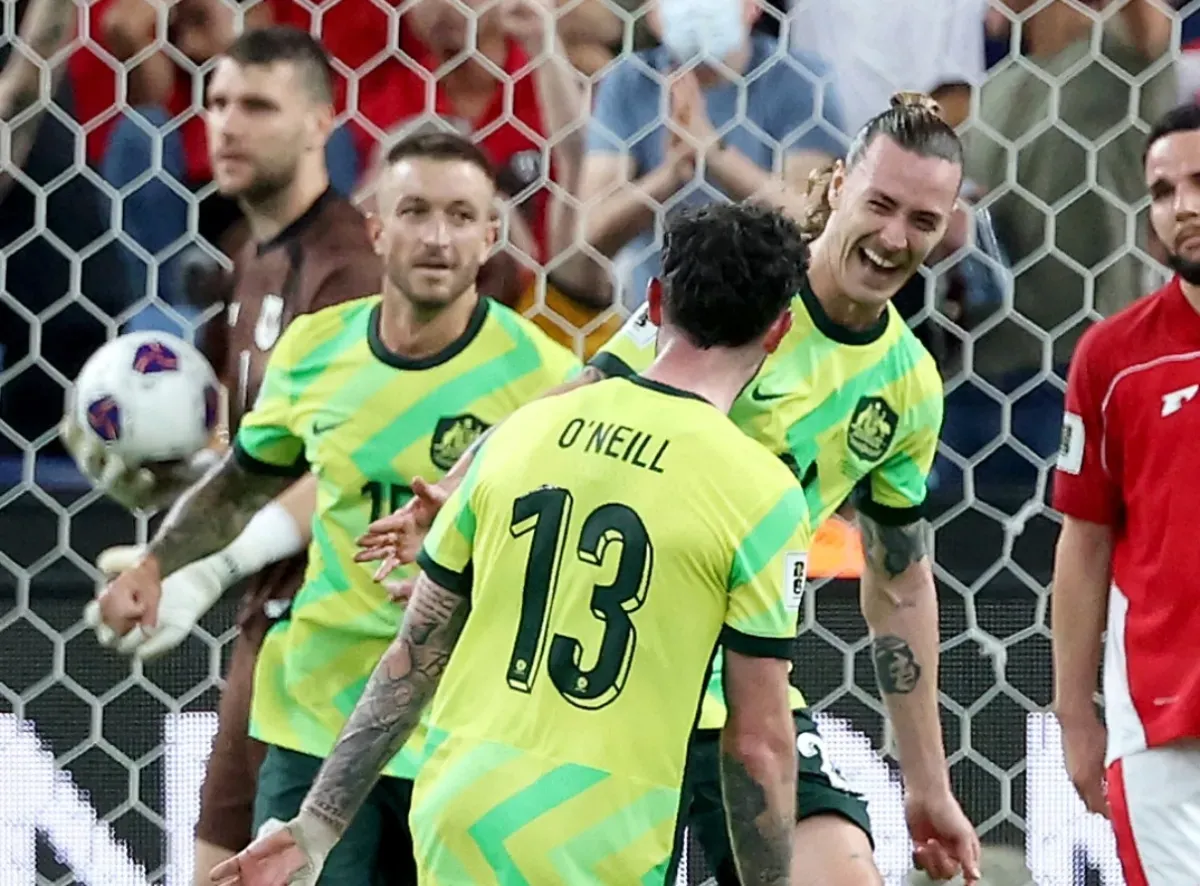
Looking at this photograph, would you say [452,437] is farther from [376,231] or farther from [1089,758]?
[1089,758]

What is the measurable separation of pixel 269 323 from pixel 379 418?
0.35m

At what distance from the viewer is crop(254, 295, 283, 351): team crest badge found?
2.70m

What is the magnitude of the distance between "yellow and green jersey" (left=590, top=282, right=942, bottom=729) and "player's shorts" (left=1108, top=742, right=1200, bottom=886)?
1.23 ft

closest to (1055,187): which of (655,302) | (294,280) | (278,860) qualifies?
(294,280)

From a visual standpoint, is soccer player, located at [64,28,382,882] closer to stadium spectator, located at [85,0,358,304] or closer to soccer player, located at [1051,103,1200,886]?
stadium spectator, located at [85,0,358,304]

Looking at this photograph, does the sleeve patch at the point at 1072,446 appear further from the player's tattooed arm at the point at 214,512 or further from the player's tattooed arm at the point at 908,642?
the player's tattooed arm at the point at 214,512

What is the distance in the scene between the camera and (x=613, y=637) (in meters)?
1.75

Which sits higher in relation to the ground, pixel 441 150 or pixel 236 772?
pixel 441 150

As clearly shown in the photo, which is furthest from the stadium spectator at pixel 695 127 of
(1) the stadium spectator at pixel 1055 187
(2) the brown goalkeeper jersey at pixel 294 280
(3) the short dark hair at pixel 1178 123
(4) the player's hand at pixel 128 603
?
(4) the player's hand at pixel 128 603

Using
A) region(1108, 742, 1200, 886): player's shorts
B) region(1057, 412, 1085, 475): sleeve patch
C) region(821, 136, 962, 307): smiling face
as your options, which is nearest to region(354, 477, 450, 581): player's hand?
region(821, 136, 962, 307): smiling face

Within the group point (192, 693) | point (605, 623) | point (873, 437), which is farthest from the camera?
point (192, 693)

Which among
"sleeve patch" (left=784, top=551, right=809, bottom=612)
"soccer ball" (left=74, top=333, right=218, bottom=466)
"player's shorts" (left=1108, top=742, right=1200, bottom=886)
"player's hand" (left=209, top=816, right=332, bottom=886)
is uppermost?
"soccer ball" (left=74, top=333, right=218, bottom=466)

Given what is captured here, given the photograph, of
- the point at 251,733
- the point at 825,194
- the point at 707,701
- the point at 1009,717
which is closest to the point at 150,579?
the point at 251,733

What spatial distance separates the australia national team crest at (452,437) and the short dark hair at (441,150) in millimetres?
298
